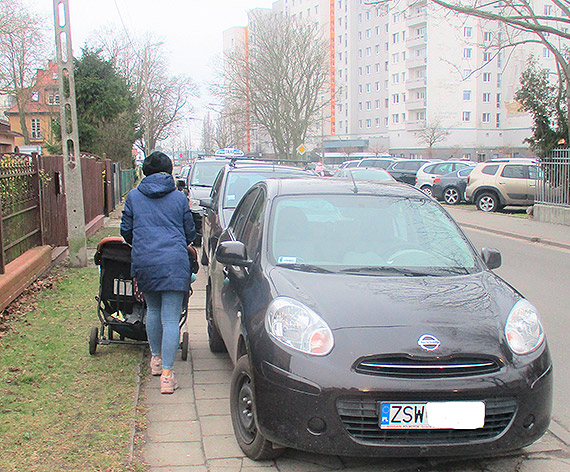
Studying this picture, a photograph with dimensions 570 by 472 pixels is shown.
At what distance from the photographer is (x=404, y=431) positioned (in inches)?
133

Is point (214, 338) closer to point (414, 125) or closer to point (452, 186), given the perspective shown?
point (452, 186)

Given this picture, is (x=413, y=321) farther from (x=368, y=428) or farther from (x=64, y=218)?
(x=64, y=218)

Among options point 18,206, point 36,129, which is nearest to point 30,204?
point 18,206

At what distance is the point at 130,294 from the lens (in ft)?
18.6

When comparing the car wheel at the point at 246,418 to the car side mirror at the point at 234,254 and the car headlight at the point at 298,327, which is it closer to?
the car headlight at the point at 298,327

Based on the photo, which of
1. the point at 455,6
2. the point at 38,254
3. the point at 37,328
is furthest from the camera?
the point at 455,6

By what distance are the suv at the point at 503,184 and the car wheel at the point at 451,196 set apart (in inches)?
109

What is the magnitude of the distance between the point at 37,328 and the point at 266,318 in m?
3.75

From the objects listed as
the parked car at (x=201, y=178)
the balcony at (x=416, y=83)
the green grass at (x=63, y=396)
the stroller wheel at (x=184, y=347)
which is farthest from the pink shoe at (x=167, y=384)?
the balcony at (x=416, y=83)

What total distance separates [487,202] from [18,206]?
17.5 metres

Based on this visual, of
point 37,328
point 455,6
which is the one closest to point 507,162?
point 455,6

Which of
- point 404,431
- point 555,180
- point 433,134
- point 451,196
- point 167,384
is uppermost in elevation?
point 433,134

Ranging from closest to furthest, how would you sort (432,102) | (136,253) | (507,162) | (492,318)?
(492,318) → (136,253) → (507,162) → (432,102)

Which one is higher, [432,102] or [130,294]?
[432,102]
